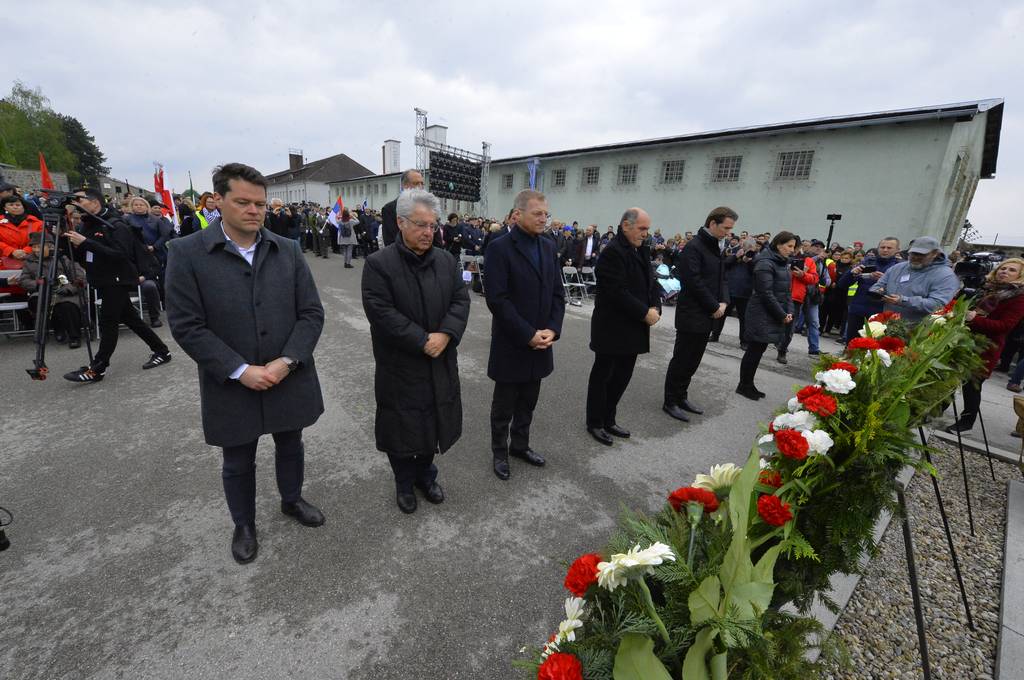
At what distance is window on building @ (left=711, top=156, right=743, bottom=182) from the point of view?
17156mm

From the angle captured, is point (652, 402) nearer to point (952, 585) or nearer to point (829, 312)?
point (952, 585)

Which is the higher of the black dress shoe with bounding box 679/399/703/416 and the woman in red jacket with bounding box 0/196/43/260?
the woman in red jacket with bounding box 0/196/43/260

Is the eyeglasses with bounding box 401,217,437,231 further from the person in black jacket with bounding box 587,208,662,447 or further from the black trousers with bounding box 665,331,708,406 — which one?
the black trousers with bounding box 665,331,708,406

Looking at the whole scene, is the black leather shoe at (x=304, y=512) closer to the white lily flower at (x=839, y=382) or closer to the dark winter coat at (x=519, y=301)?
the dark winter coat at (x=519, y=301)

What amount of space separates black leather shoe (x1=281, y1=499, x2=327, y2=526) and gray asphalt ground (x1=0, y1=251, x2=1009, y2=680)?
0.07 m

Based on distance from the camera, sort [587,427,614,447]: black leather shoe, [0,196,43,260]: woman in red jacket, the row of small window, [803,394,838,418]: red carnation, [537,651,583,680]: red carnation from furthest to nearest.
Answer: the row of small window → [0,196,43,260]: woman in red jacket → [587,427,614,447]: black leather shoe → [803,394,838,418]: red carnation → [537,651,583,680]: red carnation

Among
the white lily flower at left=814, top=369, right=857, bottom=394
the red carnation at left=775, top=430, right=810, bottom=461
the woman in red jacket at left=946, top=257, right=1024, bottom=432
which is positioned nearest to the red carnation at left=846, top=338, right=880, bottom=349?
the white lily flower at left=814, top=369, right=857, bottom=394

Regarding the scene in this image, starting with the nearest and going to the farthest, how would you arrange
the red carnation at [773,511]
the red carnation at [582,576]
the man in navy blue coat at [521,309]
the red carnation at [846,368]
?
the red carnation at [582,576]
the red carnation at [773,511]
the red carnation at [846,368]
the man in navy blue coat at [521,309]

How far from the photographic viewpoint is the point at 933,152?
12719 millimetres

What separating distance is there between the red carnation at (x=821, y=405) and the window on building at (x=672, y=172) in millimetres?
19434

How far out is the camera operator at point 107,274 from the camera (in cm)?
464

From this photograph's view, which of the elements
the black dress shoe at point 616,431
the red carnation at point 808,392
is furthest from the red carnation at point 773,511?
the black dress shoe at point 616,431

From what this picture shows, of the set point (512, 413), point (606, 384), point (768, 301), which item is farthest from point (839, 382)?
point (768, 301)

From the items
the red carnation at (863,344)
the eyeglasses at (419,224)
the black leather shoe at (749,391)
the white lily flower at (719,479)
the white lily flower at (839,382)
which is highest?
the eyeglasses at (419,224)
